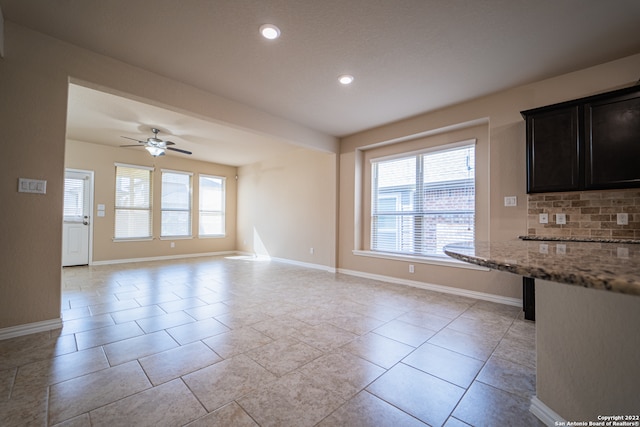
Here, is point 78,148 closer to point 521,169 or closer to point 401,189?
point 401,189

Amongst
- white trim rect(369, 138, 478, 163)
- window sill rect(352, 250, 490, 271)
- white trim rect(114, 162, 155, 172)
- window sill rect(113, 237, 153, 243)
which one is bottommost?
window sill rect(352, 250, 490, 271)

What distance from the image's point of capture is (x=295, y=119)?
14.6ft

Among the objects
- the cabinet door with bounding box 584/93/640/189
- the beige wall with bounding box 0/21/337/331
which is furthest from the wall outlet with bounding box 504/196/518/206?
the beige wall with bounding box 0/21/337/331

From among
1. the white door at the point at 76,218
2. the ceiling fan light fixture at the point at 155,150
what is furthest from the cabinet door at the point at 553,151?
the white door at the point at 76,218

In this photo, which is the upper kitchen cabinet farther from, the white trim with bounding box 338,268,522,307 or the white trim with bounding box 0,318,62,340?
the white trim with bounding box 0,318,62,340

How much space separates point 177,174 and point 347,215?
4.89 metres

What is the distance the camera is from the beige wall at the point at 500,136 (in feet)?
9.24

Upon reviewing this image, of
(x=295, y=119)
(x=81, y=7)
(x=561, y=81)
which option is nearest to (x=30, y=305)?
(x=81, y=7)

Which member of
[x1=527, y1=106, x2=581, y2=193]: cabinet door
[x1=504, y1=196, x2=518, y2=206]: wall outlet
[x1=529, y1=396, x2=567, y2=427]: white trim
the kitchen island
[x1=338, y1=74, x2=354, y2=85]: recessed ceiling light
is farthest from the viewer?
[x1=504, y1=196, x2=518, y2=206]: wall outlet

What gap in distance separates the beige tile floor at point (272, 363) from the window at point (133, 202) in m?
3.21

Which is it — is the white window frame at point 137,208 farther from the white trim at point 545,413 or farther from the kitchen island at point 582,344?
the white trim at point 545,413

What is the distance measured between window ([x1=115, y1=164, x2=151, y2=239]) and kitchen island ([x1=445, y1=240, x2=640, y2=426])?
7.35 m

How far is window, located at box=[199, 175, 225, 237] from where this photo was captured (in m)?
7.71

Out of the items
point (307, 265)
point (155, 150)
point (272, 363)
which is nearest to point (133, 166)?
Answer: point (155, 150)
